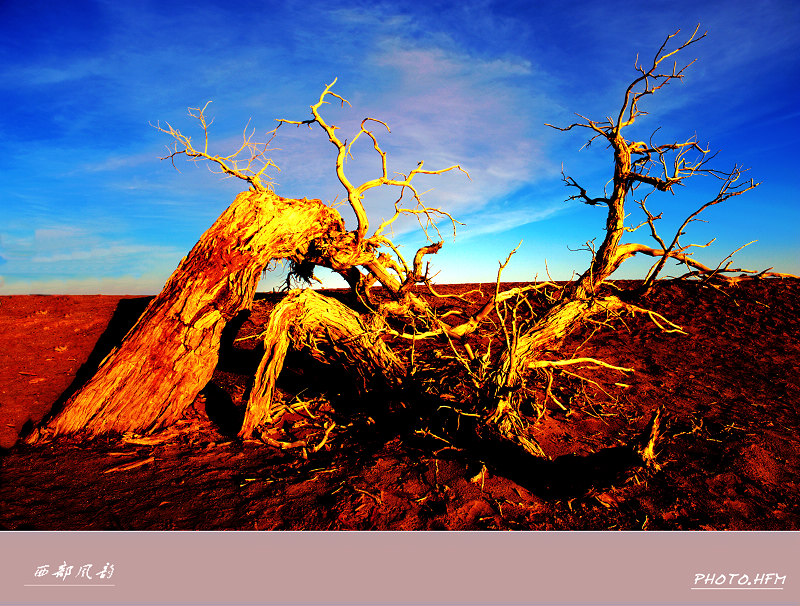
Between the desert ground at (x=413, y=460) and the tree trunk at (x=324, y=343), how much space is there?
32 cm

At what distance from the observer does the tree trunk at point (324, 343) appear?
14.6 ft

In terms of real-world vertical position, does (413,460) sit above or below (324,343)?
below

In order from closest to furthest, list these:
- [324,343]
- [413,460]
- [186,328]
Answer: [413,460]
[186,328]
[324,343]

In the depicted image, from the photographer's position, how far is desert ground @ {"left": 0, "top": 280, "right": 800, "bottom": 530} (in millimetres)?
2988

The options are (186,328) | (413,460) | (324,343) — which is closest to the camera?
(413,460)

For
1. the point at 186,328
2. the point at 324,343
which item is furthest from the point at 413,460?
the point at 186,328

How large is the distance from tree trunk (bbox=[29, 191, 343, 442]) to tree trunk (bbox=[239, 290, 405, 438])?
0.71m

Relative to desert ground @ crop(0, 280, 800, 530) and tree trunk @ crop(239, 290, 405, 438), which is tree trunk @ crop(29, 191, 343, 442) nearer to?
desert ground @ crop(0, 280, 800, 530)

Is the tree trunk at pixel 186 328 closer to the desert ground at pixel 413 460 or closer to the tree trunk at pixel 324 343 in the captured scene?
the desert ground at pixel 413 460

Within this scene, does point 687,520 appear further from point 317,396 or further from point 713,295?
point 713,295

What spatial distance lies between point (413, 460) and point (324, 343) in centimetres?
Result: 195

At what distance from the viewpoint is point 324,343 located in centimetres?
522

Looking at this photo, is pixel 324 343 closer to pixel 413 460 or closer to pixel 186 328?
pixel 186 328

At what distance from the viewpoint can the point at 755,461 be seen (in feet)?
12.4
